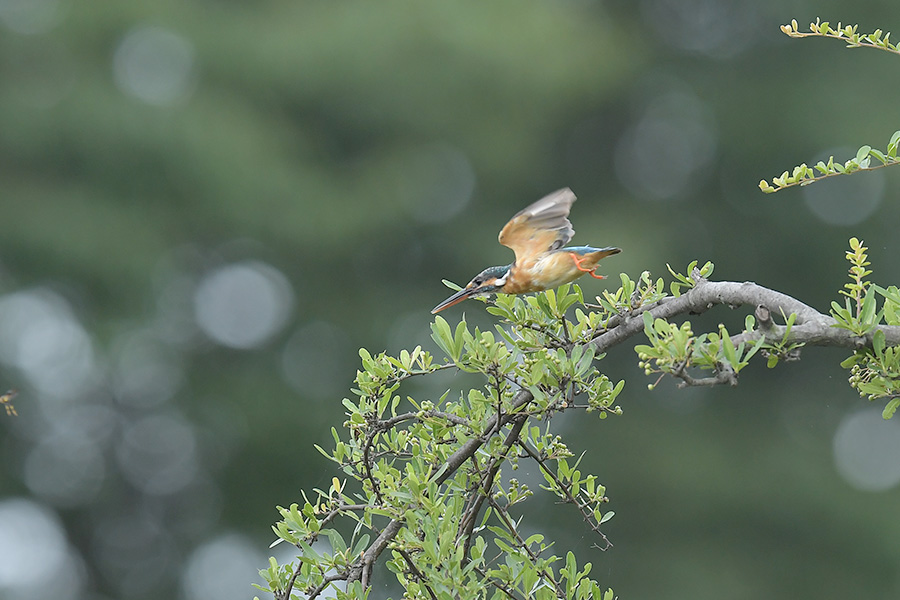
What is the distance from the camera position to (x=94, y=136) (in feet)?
23.1

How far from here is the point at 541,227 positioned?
5.76ft

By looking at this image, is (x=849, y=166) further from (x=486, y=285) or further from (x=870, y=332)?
(x=486, y=285)

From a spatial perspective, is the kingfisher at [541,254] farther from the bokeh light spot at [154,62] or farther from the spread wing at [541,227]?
the bokeh light spot at [154,62]

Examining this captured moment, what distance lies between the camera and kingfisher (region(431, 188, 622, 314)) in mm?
1671

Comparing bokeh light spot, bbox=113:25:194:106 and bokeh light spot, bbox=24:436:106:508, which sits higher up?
bokeh light spot, bbox=113:25:194:106

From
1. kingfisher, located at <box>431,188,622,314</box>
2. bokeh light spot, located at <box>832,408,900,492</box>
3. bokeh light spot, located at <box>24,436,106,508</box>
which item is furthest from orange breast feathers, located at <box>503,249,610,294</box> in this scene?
bokeh light spot, located at <box>832,408,900,492</box>

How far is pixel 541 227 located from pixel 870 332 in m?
0.57

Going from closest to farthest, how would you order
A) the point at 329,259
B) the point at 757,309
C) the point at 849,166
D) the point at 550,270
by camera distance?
the point at 757,309 < the point at 849,166 < the point at 550,270 < the point at 329,259

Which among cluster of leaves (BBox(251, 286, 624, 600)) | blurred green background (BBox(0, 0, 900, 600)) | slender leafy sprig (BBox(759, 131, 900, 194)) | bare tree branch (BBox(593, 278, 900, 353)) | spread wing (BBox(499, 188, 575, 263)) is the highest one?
blurred green background (BBox(0, 0, 900, 600))

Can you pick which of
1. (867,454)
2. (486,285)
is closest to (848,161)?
(486,285)

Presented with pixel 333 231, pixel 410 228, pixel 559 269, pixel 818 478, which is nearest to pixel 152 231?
pixel 333 231

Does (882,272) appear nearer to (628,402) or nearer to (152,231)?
(628,402)

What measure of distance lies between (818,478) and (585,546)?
6.75 ft

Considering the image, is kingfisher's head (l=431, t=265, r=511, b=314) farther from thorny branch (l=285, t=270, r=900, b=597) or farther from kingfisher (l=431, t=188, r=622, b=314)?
thorny branch (l=285, t=270, r=900, b=597)
